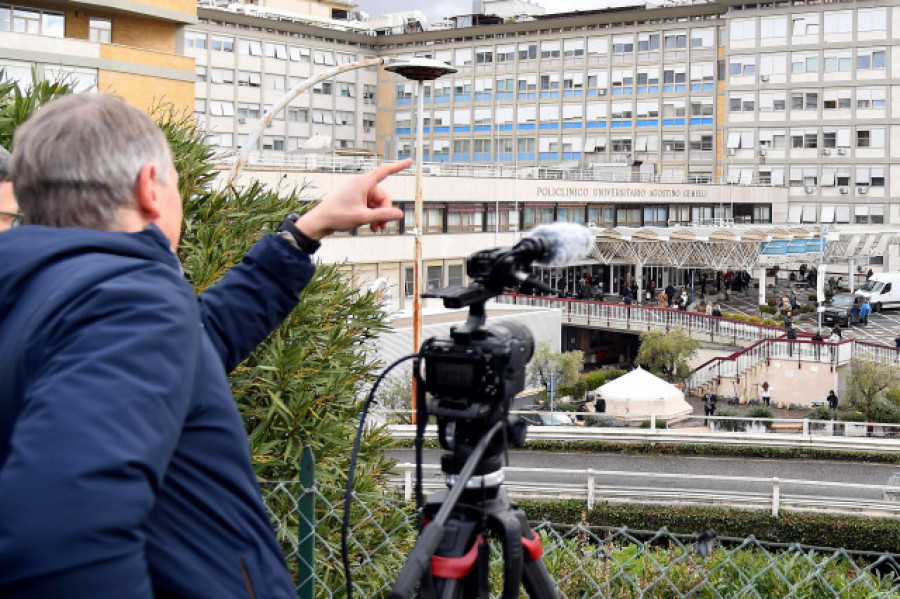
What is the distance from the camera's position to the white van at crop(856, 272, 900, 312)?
52250 mm

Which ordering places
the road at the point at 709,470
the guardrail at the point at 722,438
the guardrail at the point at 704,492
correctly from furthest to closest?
the guardrail at the point at 722,438 < the road at the point at 709,470 < the guardrail at the point at 704,492

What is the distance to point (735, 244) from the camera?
49188 mm

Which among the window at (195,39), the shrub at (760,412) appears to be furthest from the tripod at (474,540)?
the window at (195,39)

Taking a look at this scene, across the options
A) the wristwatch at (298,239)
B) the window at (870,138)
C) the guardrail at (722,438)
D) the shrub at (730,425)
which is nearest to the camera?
the wristwatch at (298,239)

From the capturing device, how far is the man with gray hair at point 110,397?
4.60 feet

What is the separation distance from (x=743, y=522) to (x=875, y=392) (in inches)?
610

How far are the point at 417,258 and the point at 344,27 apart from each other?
6302cm

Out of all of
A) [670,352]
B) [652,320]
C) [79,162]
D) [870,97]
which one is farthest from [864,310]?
[79,162]

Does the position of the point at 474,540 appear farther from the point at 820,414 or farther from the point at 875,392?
the point at 875,392

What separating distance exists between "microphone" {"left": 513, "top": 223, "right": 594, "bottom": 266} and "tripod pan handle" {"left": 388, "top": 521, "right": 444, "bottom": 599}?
59 centimetres

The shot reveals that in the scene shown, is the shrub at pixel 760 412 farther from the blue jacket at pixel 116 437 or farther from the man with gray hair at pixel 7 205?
the blue jacket at pixel 116 437

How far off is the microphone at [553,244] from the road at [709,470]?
20130mm

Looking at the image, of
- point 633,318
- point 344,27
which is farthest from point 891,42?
point 344,27

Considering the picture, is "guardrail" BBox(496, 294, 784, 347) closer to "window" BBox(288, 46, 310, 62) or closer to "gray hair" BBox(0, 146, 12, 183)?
"window" BBox(288, 46, 310, 62)
